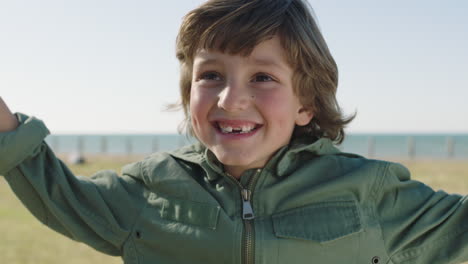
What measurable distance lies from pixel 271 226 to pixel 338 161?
0.46 m

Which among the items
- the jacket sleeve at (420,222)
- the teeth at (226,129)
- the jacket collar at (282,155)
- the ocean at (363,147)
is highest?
the teeth at (226,129)

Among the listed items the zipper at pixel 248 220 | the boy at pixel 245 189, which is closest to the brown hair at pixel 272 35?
the boy at pixel 245 189

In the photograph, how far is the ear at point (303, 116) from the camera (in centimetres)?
237

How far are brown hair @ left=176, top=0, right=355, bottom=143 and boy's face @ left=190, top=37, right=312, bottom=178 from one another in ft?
0.16

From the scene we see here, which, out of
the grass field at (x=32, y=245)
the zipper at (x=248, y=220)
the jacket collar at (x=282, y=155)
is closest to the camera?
the zipper at (x=248, y=220)

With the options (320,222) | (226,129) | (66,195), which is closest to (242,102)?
(226,129)

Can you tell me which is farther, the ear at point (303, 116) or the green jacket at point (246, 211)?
the ear at point (303, 116)

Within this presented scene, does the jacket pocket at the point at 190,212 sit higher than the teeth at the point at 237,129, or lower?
lower

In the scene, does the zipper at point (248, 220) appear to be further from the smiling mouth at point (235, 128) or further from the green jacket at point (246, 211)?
the smiling mouth at point (235, 128)

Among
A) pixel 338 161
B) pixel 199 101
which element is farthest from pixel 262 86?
pixel 338 161

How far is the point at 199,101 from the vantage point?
2129 millimetres

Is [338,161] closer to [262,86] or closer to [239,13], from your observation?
[262,86]

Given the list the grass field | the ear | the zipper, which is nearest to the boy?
the zipper

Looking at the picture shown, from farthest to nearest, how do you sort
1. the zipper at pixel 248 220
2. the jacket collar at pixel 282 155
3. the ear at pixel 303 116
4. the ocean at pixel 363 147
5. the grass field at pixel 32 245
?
the ocean at pixel 363 147, the grass field at pixel 32 245, the ear at pixel 303 116, the jacket collar at pixel 282 155, the zipper at pixel 248 220
